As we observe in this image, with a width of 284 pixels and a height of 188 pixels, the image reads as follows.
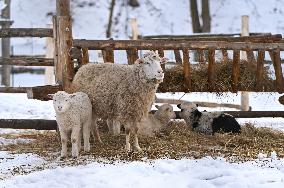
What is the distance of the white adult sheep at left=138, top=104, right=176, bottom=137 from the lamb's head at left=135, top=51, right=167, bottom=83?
126 cm

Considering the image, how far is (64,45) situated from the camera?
29.1ft

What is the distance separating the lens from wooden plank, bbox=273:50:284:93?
895cm

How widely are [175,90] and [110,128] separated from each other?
1194mm

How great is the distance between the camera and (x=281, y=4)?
3005 cm

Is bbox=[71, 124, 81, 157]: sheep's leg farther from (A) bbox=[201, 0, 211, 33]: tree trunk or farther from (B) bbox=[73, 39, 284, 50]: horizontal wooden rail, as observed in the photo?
(A) bbox=[201, 0, 211, 33]: tree trunk

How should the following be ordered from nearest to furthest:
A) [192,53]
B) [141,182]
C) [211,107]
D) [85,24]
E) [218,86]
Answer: [141,182], [218,86], [211,107], [192,53], [85,24]

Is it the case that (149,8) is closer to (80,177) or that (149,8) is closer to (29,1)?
(29,1)

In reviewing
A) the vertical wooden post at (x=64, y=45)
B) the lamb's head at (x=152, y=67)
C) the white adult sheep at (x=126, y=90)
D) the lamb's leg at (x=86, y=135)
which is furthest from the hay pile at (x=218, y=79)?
the lamb's leg at (x=86, y=135)

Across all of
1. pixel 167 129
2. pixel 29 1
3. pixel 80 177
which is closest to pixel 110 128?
pixel 167 129

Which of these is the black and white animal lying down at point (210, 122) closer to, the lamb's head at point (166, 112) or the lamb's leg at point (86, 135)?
the lamb's head at point (166, 112)

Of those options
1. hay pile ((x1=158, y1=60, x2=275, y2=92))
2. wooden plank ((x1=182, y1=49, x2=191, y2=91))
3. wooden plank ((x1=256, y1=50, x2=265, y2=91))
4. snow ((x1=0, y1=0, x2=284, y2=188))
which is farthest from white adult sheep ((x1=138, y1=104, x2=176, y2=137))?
wooden plank ((x1=256, y1=50, x2=265, y2=91))

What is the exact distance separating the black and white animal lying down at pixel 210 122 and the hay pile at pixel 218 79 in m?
0.57

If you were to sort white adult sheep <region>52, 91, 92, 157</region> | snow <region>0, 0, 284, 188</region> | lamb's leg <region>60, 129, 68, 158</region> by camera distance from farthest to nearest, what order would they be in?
lamb's leg <region>60, 129, 68, 158</region>, white adult sheep <region>52, 91, 92, 157</region>, snow <region>0, 0, 284, 188</region>

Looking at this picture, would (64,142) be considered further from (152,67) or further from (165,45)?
(165,45)
